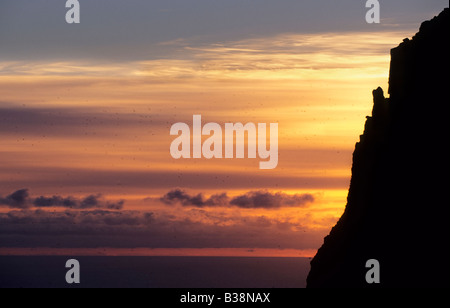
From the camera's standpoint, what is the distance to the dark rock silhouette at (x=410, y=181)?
275ft

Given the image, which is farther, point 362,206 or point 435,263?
point 362,206

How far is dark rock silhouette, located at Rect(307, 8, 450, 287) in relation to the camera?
275 feet

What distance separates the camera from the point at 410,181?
87688mm
